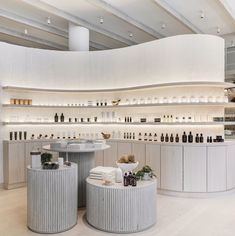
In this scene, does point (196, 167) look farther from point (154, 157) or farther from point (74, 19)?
point (74, 19)

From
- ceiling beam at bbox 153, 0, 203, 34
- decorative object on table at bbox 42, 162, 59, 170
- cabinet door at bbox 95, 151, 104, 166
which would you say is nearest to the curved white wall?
ceiling beam at bbox 153, 0, 203, 34

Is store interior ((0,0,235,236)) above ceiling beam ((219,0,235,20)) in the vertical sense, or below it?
below

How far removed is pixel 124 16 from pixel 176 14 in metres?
1.11

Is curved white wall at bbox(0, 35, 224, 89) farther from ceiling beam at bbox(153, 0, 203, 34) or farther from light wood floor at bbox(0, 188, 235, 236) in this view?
light wood floor at bbox(0, 188, 235, 236)

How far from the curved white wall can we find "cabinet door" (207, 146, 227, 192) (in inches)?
53.0

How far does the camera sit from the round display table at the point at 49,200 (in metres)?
3.22

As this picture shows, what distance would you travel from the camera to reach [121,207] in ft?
10.6

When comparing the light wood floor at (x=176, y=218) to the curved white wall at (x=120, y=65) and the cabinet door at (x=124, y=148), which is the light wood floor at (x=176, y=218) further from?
the curved white wall at (x=120, y=65)

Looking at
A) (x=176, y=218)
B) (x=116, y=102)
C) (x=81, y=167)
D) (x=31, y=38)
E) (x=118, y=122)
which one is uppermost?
(x=31, y=38)

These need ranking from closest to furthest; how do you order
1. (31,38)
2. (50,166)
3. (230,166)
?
1. (50,166)
2. (230,166)
3. (31,38)

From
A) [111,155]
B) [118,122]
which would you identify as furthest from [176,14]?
[111,155]

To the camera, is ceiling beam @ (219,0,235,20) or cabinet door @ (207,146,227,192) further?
ceiling beam @ (219,0,235,20)

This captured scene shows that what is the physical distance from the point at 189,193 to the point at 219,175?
645mm

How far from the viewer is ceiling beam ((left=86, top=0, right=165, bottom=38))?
17.0 feet
